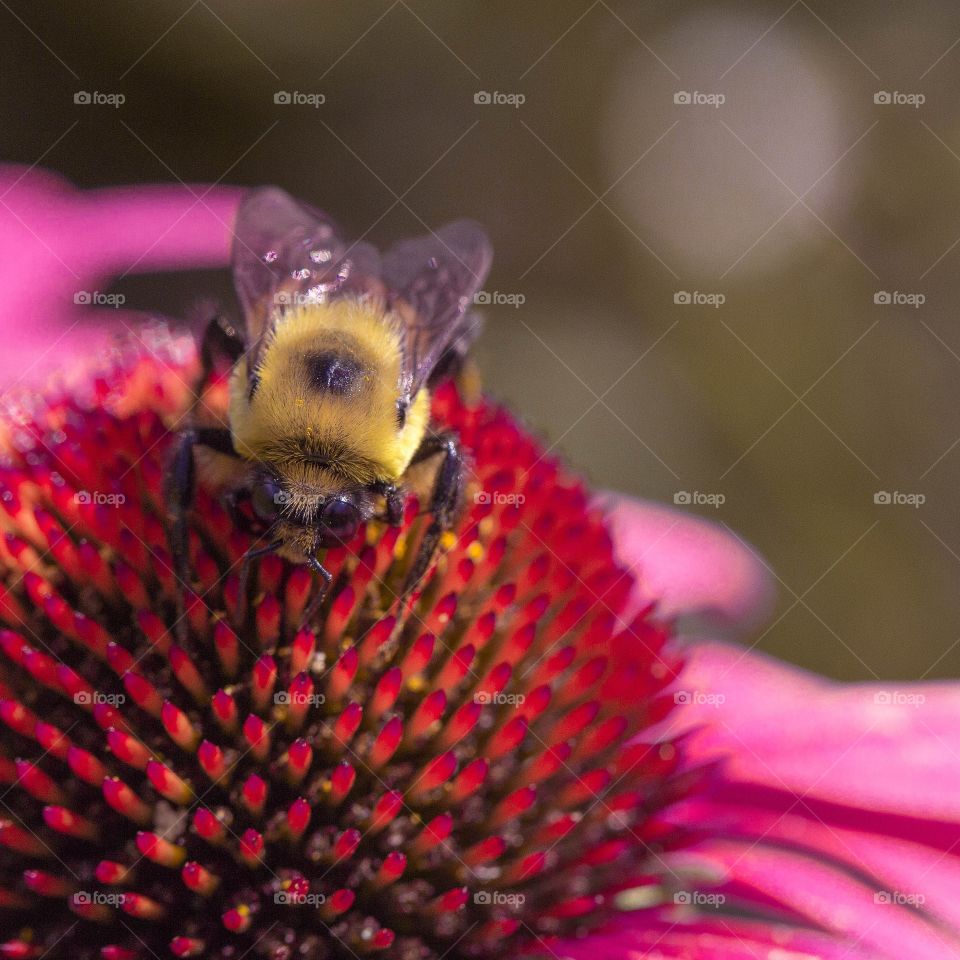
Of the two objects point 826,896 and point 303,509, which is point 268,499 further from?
point 826,896

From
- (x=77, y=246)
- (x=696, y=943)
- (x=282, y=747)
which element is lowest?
(x=696, y=943)

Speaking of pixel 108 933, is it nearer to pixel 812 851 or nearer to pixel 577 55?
pixel 812 851

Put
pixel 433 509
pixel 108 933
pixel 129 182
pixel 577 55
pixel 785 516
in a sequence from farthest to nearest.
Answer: pixel 577 55 < pixel 129 182 < pixel 785 516 < pixel 433 509 < pixel 108 933

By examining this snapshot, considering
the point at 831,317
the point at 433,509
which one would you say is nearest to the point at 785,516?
the point at 831,317

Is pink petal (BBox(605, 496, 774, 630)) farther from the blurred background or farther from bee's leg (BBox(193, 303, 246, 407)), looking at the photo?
bee's leg (BBox(193, 303, 246, 407))

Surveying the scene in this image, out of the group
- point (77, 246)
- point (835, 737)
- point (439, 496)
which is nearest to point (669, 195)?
point (77, 246)

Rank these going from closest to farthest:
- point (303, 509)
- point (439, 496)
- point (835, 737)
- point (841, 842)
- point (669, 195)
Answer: point (303, 509) < point (439, 496) < point (841, 842) < point (835, 737) < point (669, 195)

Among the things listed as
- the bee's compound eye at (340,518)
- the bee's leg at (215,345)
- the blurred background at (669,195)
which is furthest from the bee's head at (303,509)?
the blurred background at (669,195)
